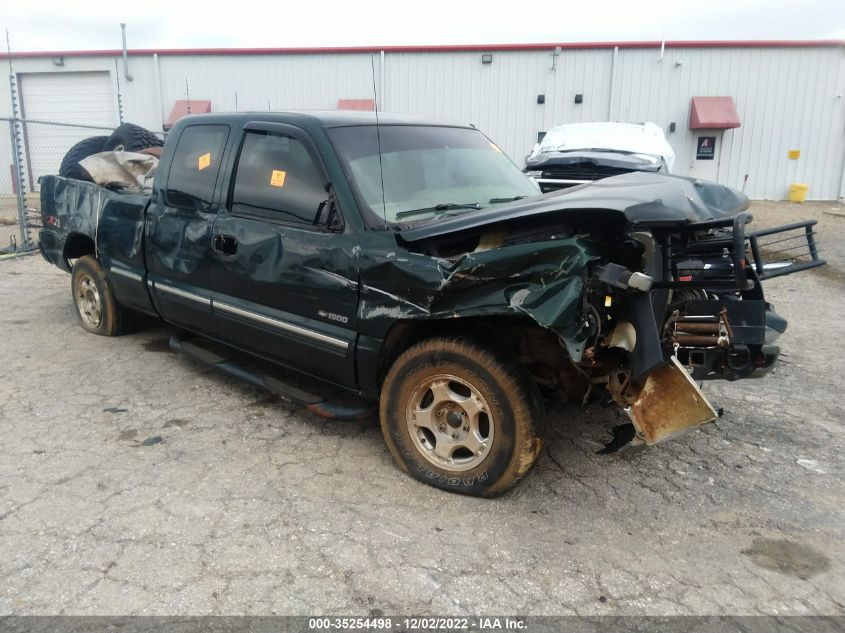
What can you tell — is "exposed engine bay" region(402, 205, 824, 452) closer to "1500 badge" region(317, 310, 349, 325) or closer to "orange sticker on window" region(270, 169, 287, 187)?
"1500 badge" region(317, 310, 349, 325)

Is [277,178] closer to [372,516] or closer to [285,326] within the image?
[285,326]

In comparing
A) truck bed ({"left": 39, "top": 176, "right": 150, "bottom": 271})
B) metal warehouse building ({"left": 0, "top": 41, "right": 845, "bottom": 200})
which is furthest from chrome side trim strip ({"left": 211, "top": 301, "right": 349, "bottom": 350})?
metal warehouse building ({"left": 0, "top": 41, "right": 845, "bottom": 200})

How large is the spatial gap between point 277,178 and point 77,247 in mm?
2997

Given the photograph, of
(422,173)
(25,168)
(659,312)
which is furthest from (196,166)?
(25,168)

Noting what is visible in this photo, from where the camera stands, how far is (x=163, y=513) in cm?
307

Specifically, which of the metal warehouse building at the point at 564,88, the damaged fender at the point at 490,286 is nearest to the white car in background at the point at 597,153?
the damaged fender at the point at 490,286

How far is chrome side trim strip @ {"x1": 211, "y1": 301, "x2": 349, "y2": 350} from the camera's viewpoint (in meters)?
3.53

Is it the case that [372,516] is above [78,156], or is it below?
below

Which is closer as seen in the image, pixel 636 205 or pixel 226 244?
pixel 636 205

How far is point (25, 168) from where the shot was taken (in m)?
15.6

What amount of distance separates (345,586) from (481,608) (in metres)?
0.54

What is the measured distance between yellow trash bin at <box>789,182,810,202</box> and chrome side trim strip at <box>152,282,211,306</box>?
20509mm

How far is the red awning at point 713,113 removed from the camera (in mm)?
19234

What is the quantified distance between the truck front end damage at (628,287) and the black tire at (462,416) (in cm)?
25
